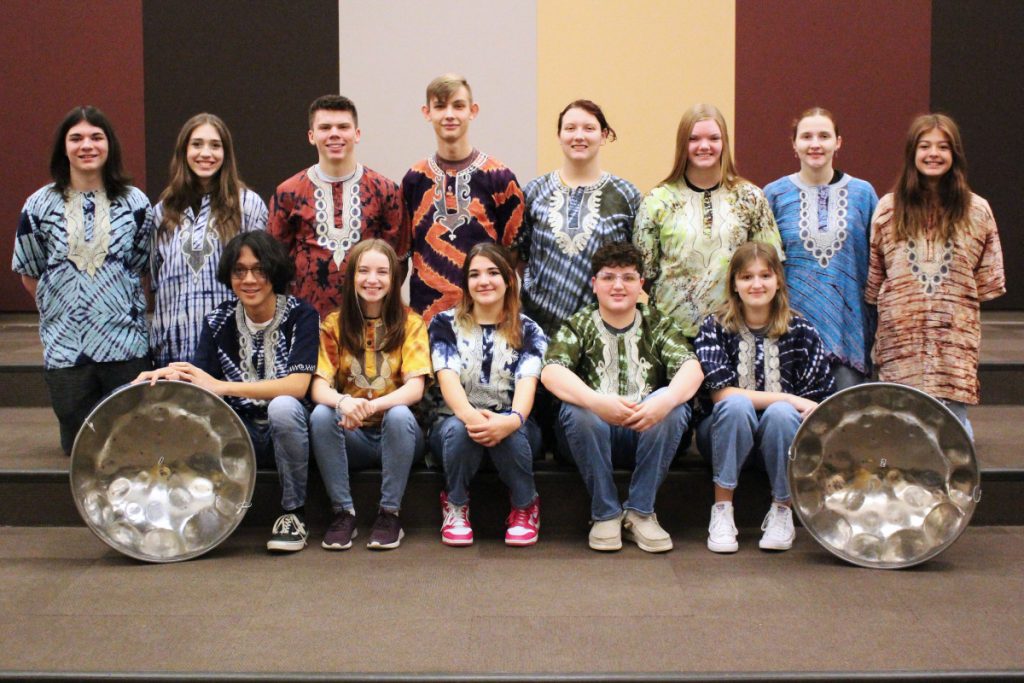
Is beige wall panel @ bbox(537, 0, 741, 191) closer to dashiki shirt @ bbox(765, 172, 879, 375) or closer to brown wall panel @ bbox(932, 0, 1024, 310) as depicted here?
brown wall panel @ bbox(932, 0, 1024, 310)

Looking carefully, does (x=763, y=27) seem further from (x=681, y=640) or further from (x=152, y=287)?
(x=681, y=640)

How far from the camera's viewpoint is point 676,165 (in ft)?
10.8

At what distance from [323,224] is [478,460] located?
0.89 m

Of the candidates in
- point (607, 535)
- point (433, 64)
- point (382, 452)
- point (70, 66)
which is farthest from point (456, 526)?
point (70, 66)

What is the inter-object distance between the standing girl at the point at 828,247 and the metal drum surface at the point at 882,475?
43 centimetres

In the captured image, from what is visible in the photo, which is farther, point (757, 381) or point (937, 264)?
point (937, 264)

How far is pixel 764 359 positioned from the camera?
3.11 meters

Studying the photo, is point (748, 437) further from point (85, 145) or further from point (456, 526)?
point (85, 145)

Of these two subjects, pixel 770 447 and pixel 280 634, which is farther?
pixel 770 447

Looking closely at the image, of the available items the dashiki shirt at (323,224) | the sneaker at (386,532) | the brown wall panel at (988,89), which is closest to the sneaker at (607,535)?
the sneaker at (386,532)

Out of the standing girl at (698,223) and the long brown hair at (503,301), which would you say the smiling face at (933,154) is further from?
the long brown hair at (503,301)

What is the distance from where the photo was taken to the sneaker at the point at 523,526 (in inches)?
121

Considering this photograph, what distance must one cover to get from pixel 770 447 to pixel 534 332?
736 mm

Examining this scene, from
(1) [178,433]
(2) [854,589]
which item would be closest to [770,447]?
(2) [854,589]
